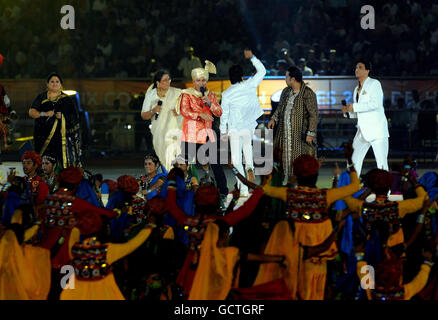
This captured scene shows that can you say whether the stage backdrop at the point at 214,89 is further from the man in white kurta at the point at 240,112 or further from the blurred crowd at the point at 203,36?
the man in white kurta at the point at 240,112

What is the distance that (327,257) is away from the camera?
559 centimetres

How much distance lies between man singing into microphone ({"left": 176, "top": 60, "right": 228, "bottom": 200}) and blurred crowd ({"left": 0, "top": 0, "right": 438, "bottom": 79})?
7694 mm

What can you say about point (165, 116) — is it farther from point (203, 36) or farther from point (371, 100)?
point (203, 36)

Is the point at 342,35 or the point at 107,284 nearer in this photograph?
the point at 107,284

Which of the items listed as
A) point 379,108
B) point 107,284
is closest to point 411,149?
point 379,108

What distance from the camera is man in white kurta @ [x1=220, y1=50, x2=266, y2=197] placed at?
1037cm

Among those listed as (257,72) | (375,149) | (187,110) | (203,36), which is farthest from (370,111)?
(203,36)

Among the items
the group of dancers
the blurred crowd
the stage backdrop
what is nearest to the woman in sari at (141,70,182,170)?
the group of dancers

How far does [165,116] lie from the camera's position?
1021 cm

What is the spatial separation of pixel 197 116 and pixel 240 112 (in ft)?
2.41

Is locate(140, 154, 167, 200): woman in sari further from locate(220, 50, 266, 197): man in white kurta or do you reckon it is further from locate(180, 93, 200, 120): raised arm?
locate(220, 50, 266, 197): man in white kurta

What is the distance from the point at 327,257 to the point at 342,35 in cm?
1391

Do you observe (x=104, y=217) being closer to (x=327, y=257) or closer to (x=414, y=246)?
(x=327, y=257)
